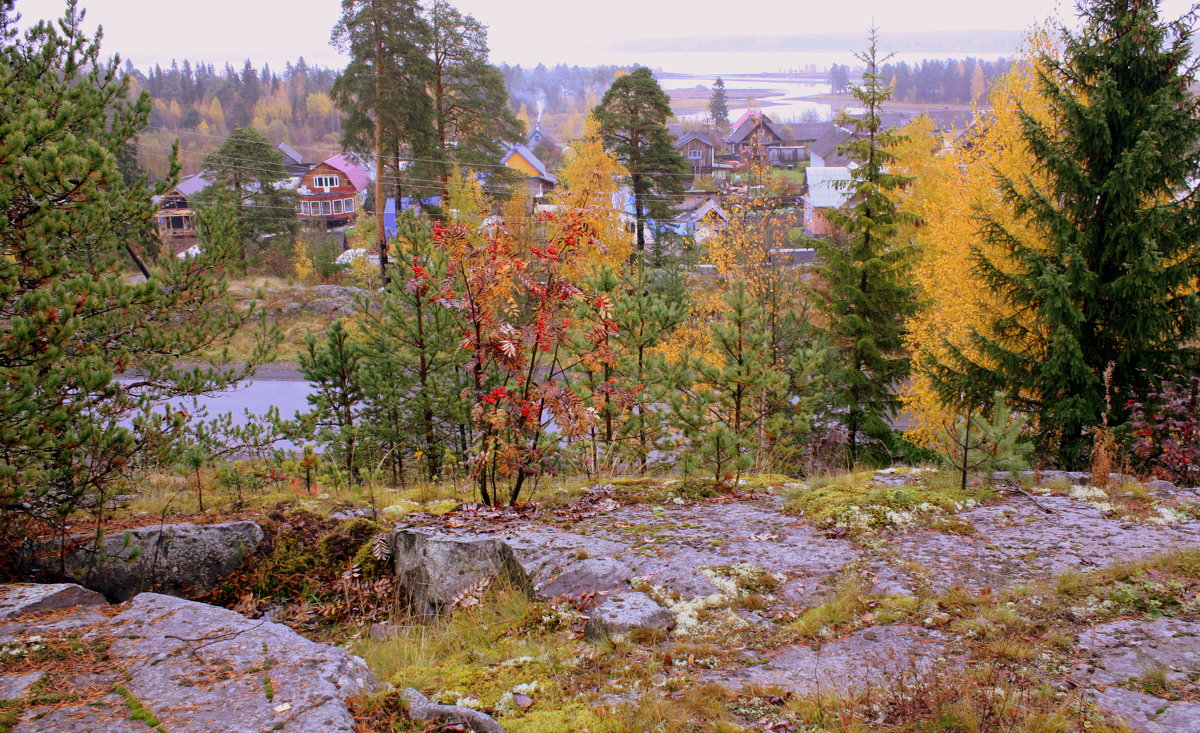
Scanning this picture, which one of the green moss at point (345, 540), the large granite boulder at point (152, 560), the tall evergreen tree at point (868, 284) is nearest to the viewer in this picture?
the large granite boulder at point (152, 560)

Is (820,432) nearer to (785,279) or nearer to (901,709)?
(785,279)

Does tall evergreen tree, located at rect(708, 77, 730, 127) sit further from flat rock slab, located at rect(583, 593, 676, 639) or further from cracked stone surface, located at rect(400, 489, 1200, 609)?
flat rock slab, located at rect(583, 593, 676, 639)

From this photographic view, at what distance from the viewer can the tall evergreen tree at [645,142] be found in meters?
29.8

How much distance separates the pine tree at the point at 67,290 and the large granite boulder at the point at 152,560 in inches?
11.5

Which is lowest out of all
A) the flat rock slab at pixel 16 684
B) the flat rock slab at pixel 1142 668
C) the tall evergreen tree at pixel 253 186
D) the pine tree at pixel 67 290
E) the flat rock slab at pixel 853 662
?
the flat rock slab at pixel 853 662

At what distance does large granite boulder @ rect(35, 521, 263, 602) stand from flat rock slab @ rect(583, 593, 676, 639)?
2.93 meters

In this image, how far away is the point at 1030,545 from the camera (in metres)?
4.97

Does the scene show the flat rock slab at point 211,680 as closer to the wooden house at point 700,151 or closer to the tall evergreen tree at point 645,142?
the tall evergreen tree at point 645,142

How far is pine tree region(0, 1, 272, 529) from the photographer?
15.2 feet

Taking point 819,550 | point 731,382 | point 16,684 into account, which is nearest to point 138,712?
point 16,684

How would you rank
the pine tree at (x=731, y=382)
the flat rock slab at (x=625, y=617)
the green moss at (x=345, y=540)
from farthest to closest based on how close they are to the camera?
the pine tree at (x=731, y=382)
the green moss at (x=345, y=540)
the flat rock slab at (x=625, y=617)

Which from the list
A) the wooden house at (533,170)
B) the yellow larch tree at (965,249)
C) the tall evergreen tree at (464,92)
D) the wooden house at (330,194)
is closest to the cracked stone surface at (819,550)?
the yellow larch tree at (965,249)

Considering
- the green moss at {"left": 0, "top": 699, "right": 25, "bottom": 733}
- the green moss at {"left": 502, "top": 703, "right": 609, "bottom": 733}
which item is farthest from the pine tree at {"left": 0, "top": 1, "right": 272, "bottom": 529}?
the green moss at {"left": 502, "top": 703, "right": 609, "bottom": 733}

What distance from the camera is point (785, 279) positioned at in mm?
21547
